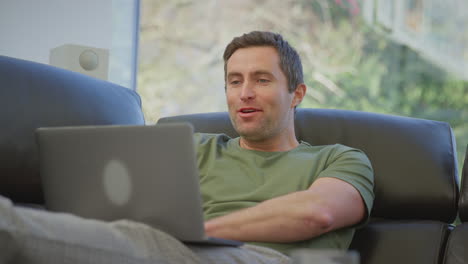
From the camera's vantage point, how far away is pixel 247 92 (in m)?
1.82

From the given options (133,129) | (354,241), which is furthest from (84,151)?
(354,241)

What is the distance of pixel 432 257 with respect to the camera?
1589mm

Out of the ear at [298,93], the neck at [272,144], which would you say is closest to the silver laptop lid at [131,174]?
the neck at [272,144]

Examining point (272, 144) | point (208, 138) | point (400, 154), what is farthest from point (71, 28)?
point (400, 154)

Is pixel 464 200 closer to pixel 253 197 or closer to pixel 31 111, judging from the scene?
pixel 253 197

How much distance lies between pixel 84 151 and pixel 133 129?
14 cm

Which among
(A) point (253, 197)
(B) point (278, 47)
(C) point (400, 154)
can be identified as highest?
(B) point (278, 47)

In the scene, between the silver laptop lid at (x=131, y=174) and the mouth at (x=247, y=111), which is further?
the mouth at (x=247, y=111)

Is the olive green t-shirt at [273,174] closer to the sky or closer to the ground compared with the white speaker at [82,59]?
closer to the ground

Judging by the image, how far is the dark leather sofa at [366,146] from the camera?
1.59 metres

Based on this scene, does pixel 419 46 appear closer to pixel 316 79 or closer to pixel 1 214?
pixel 316 79

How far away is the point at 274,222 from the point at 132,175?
0.50 m

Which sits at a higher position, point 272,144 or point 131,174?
point 131,174

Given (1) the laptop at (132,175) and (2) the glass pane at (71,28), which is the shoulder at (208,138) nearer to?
(1) the laptop at (132,175)
